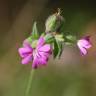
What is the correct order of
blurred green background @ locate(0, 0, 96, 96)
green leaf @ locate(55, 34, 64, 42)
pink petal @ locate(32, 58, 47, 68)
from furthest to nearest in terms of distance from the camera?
blurred green background @ locate(0, 0, 96, 96)
green leaf @ locate(55, 34, 64, 42)
pink petal @ locate(32, 58, 47, 68)

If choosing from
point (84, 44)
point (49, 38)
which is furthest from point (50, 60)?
point (49, 38)

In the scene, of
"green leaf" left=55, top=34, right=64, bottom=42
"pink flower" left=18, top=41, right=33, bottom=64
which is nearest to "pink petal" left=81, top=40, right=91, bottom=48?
"green leaf" left=55, top=34, right=64, bottom=42

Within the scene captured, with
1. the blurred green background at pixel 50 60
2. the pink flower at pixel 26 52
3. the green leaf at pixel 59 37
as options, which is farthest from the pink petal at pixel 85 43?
the blurred green background at pixel 50 60

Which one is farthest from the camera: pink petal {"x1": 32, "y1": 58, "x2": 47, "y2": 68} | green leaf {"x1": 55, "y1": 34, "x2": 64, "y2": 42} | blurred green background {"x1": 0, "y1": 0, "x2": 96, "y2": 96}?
blurred green background {"x1": 0, "y1": 0, "x2": 96, "y2": 96}

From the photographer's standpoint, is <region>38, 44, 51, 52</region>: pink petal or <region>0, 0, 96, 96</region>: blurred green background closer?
<region>38, 44, 51, 52</region>: pink petal

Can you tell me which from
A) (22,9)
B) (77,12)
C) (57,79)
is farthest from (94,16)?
(57,79)

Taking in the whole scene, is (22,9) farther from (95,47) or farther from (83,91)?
(83,91)

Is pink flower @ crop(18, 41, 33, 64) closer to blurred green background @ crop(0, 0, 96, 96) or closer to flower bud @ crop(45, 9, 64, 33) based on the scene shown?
flower bud @ crop(45, 9, 64, 33)

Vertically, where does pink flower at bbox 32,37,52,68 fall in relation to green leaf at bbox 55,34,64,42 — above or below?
below
